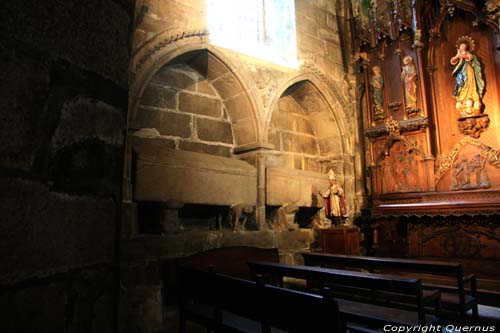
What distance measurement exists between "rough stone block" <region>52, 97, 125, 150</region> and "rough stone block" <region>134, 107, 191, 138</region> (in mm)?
3556

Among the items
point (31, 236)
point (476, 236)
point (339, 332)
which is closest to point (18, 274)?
point (31, 236)

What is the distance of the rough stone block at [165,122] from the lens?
4805 mm

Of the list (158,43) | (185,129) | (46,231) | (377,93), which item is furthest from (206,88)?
(46,231)

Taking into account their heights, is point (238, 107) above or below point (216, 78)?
below

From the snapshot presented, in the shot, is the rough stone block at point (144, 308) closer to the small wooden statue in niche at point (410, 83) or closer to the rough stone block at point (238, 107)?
the rough stone block at point (238, 107)

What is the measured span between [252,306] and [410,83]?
5133mm

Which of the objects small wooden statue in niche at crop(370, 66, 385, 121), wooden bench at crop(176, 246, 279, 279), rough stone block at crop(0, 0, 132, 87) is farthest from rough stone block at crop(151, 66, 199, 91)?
rough stone block at crop(0, 0, 132, 87)

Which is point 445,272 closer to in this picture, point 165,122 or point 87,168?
point 87,168

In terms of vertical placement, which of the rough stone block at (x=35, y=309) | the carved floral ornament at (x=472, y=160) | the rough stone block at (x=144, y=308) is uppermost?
the carved floral ornament at (x=472, y=160)

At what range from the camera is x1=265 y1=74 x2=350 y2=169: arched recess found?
6.42 metres

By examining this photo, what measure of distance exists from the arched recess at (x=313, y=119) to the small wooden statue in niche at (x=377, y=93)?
0.56 meters

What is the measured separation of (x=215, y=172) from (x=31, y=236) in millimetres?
3674

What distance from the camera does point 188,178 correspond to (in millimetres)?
4340

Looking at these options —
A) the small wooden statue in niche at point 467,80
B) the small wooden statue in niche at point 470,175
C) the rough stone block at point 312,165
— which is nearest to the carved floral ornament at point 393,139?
the small wooden statue in niche at point 470,175
